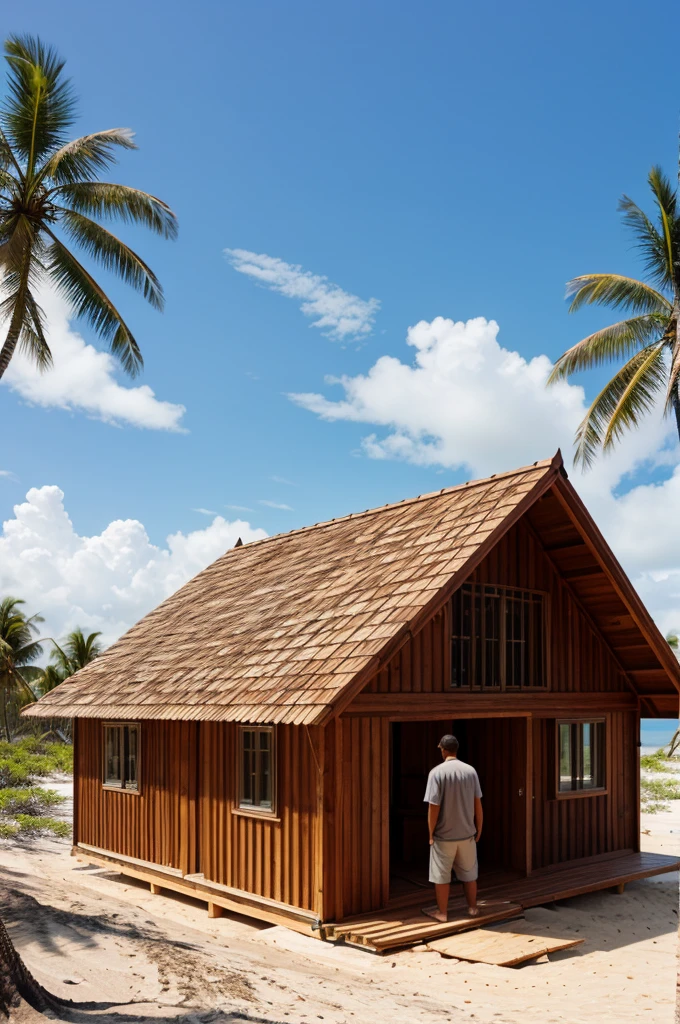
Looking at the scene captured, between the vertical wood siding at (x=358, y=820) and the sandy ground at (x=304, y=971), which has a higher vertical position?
the vertical wood siding at (x=358, y=820)

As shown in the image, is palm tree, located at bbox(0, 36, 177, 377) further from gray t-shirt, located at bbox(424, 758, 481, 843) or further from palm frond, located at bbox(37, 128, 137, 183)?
gray t-shirt, located at bbox(424, 758, 481, 843)

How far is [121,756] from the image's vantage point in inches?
567

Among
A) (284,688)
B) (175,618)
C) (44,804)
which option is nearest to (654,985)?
(284,688)

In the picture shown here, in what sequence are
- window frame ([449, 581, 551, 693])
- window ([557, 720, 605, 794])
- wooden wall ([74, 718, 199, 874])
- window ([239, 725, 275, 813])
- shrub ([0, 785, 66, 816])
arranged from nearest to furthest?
window ([239, 725, 275, 813]), window frame ([449, 581, 551, 693]), wooden wall ([74, 718, 199, 874]), window ([557, 720, 605, 794]), shrub ([0, 785, 66, 816])

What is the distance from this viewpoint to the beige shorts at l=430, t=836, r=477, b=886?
33.0 ft

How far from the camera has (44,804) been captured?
21.3 m

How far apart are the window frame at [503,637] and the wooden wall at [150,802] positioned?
3629 mm

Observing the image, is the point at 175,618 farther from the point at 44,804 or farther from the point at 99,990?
the point at 99,990

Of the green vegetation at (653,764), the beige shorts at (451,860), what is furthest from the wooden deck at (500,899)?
the green vegetation at (653,764)

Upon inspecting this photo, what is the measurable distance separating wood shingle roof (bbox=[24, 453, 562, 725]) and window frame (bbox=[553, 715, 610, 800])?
3.42 meters

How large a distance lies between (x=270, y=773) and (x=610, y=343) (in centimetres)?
1386

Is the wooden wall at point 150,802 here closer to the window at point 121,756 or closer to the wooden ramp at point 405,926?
the window at point 121,756

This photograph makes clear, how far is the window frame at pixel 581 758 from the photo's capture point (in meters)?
12.9

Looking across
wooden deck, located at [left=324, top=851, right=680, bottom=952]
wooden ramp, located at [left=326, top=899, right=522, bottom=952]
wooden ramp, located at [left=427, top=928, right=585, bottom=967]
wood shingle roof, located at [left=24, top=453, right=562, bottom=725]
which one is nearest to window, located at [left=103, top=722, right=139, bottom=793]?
wood shingle roof, located at [left=24, top=453, right=562, bottom=725]
